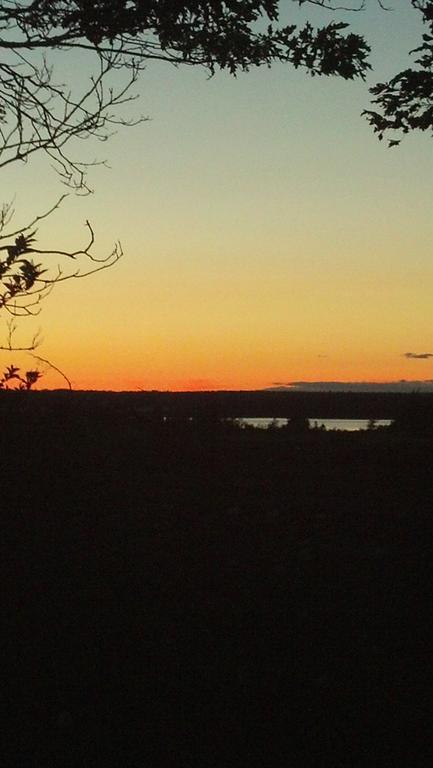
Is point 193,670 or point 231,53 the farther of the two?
point 231,53

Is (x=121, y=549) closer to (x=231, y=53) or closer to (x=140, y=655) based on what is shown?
(x=140, y=655)

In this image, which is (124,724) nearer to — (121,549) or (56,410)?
(121,549)

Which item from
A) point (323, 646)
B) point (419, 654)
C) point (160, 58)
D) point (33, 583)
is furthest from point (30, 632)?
point (160, 58)

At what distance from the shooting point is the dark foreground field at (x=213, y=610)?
5.77 metres

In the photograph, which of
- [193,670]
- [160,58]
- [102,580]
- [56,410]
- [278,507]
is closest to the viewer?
[193,670]

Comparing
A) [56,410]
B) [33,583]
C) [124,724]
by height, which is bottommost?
[124,724]

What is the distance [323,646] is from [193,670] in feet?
2.92

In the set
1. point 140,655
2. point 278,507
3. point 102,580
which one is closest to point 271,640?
point 140,655

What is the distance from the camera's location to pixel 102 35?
9.79m

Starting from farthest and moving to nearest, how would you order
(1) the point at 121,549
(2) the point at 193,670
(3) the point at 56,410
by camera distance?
(3) the point at 56,410 → (1) the point at 121,549 → (2) the point at 193,670

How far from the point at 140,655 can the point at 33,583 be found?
148 centimetres

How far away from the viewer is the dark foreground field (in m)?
5.77

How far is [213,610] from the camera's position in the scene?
712cm

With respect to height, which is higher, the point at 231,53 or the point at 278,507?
the point at 231,53
